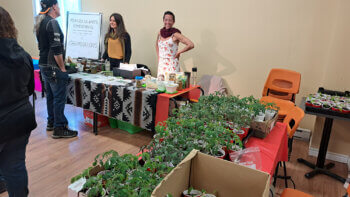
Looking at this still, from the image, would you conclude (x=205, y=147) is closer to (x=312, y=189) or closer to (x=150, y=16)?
(x=312, y=189)

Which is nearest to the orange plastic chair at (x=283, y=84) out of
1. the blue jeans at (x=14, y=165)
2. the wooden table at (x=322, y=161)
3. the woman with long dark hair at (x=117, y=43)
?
the wooden table at (x=322, y=161)

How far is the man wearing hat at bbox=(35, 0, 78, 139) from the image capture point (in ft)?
8.78

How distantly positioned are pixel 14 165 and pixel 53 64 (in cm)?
158

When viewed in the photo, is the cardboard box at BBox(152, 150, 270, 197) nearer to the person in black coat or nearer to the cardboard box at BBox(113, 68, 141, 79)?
the person in black coat

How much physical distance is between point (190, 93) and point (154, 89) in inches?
20.9

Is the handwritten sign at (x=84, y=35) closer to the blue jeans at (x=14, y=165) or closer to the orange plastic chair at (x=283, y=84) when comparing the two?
the orange plastic chair at (x=283, y=84)

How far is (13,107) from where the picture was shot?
1491 mm

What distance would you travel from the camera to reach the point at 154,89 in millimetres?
2922

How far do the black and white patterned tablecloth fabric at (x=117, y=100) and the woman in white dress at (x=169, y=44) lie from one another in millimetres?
729

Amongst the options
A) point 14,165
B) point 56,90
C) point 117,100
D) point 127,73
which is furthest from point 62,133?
point 14,165

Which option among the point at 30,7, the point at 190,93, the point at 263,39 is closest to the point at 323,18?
the point at 263,39

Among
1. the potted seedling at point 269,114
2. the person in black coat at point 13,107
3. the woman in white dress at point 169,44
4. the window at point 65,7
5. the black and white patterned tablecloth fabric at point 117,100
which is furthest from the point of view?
the window at point 65,7

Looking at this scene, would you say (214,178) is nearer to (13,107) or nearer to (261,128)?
(261,128)

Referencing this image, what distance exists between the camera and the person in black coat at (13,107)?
1.43m
